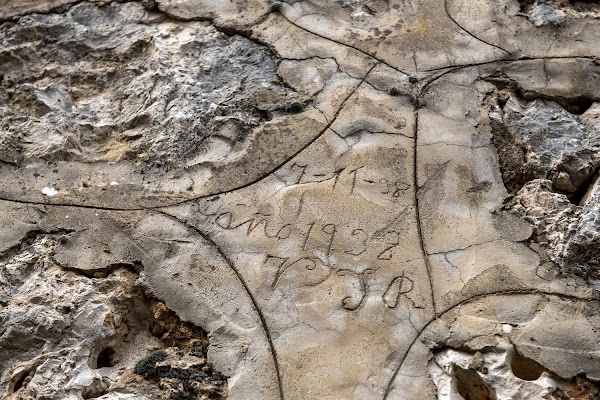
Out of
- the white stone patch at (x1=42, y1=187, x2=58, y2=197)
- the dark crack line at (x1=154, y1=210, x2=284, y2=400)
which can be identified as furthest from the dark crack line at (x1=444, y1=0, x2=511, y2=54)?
the white stone patch at (x1=42, y1=187, x2=58, y2=197)

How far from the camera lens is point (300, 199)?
3.53 m

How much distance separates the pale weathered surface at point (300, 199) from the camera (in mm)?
3086

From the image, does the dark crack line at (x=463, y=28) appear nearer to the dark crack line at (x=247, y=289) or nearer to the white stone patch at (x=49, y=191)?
the dark crack line at (x=247, y=289)

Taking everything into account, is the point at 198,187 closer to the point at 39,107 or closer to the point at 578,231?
the point at 39,107

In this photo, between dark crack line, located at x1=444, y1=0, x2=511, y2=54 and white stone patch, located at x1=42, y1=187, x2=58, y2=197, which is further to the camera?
dark crack line, located at x1=444, y1=0, x2=511, y2=54

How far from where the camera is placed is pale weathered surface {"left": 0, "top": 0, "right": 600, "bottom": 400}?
3.09 meters

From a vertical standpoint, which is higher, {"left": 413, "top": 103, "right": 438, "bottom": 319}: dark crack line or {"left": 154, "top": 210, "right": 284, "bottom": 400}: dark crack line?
{"left": 413, "top": 103, "right": 438, "bottom": 319}: dark crack line

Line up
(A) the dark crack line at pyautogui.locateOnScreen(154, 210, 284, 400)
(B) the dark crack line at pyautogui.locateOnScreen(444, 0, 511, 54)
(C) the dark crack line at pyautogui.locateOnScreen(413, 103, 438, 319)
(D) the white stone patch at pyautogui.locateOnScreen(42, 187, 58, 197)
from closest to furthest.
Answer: (A) the dark crack line at pyautogui.locateOnScreen(154, 210, 284, 400)
(C) the dark crack line at pyautogui.locateOnScreen(413, 103, 438, 319)
(D) the white stone patch at pyautogui.locateOnScreen(42, 187, 58, 197)
(B) the dark crack line at pyautogui.locateOnScreen(444, 0, 511, 54)

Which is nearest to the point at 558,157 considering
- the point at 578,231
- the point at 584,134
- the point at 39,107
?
the point at 584,134

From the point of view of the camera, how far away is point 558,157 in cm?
358

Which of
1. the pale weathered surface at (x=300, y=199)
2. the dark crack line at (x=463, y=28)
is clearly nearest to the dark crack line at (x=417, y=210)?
the pale weathered surface at (x=300, y=199)

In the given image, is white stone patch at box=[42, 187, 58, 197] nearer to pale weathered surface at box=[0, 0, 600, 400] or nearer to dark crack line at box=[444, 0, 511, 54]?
pale weathered surface at box=[0, 0, 600, 400]

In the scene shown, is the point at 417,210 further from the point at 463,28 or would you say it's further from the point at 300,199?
the point at 463,28

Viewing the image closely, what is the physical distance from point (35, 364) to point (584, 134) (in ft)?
7.79
